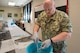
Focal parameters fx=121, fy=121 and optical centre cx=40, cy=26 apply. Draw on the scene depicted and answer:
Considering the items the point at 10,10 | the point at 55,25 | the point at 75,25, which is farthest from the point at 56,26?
the point at 10,10

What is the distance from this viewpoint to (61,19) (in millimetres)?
1548

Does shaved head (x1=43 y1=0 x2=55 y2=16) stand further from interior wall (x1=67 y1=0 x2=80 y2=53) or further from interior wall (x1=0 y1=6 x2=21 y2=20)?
interior wall (x1=0 y1=6 x2=21 y2=20)

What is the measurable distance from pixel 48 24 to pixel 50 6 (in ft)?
0.92

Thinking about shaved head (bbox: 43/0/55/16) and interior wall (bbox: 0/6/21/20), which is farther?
interior wall (bbox: 0/6/21/20)

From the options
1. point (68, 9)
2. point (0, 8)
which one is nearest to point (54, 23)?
A: point (68, 9)

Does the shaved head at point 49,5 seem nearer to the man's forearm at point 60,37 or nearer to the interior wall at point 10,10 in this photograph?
the man's forearm at point 60,37

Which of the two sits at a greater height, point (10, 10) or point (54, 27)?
point (10, 10)

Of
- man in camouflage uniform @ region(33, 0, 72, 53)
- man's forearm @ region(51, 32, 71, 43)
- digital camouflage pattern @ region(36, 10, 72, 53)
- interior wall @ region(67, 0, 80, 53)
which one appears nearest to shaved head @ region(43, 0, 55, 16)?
man in camouflage uniform @ region(33, 0, 72, 53)

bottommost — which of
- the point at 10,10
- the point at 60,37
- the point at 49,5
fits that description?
the point at 60,37

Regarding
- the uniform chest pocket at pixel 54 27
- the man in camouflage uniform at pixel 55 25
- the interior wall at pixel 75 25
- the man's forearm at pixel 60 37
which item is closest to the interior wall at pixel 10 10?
the interior wall at pixel 75 25

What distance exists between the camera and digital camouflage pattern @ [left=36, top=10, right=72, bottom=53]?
4.99 ft

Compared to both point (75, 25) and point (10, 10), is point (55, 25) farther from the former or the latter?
point (10, 10)

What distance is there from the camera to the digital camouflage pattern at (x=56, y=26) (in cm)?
152

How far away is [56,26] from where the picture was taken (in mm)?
1569
